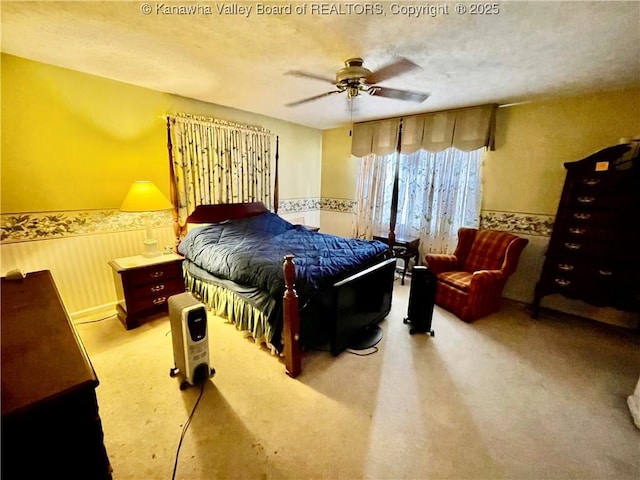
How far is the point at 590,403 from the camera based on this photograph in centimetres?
183

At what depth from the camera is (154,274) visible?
2645 millimetres

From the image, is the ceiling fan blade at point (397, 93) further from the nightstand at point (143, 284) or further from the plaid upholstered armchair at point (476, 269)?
the nightstand at point (143, 284)

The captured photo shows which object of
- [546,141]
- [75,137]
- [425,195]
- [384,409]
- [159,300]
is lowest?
[384,409]

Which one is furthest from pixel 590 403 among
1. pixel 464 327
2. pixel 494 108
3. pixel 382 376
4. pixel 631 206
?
pixel 494 108

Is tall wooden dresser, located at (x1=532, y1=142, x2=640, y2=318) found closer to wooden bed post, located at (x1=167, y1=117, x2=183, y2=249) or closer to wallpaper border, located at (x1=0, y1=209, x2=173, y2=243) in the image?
wooden bed post, located at (x1=167, y1=117, x2=183, y2=249)

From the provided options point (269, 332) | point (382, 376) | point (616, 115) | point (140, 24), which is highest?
point (140, 24)

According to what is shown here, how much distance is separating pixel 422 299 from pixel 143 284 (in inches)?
106

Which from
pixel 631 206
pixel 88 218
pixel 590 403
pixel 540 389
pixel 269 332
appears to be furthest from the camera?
pixel 88 218

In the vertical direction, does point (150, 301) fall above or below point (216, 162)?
below

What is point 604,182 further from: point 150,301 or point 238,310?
point 150,301

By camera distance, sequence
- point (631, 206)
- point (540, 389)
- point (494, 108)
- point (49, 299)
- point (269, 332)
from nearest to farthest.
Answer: point (49, 299), point (540, 389), point (269, 332), point (631, 206), point (494, 108)

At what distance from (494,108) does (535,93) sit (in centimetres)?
49

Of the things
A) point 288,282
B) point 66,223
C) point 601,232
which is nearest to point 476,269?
point 601,232

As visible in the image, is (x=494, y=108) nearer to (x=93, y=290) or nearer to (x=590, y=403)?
(x=590, y=403)
